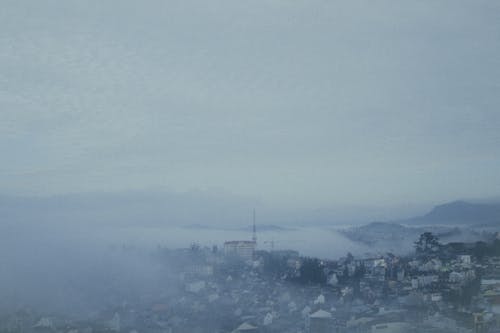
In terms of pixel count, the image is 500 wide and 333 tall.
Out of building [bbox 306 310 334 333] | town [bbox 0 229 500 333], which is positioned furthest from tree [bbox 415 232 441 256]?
building [bbox 306 310 334 333]

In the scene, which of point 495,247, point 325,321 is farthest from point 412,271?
point 325,321

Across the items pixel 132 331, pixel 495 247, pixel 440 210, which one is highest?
pixel 440 210

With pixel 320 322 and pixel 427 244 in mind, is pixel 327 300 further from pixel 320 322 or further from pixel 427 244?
pixel 427 244

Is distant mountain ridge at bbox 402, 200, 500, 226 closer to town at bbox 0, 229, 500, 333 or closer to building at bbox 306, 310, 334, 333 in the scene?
town at bbox 0, 229, 500, 333

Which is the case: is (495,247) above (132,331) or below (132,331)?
above

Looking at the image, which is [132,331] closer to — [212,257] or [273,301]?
[273,301]

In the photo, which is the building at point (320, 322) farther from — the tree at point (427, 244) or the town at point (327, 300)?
the tree at point (427, 244)

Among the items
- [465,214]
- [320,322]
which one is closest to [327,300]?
[320,322]
